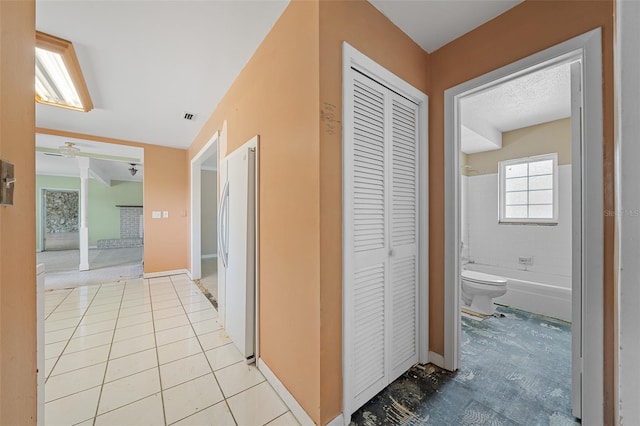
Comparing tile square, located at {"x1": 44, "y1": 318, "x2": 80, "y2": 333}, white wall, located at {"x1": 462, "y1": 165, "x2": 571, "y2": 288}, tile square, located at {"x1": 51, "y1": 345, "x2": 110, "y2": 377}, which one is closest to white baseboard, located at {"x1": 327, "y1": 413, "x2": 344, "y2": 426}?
tile square, located at {"x1": 51, "y1": 345, "x2": 110, "y2": 377}

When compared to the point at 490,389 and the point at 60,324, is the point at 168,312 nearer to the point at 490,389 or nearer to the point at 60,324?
the point at 60,324

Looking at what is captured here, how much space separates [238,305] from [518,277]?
381cm

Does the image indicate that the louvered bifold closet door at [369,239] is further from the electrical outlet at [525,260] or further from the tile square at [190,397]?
the electrical outlet at [525,260]

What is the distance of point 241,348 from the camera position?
2.03 meters

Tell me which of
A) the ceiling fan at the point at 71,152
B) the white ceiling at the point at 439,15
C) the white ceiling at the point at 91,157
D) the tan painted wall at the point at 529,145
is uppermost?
the white ceiling at the point at 439,15

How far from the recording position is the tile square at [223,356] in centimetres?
194

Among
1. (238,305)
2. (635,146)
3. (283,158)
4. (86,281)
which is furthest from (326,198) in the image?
(86,281)

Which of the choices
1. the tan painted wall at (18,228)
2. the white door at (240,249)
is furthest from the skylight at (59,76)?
the tan painted wall at (18,228)

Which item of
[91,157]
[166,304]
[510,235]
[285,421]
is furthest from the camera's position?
[91,157]

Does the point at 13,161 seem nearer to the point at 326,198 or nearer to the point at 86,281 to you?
the point at 326,198

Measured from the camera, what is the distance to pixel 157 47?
78.1 inches

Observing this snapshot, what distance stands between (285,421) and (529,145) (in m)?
4.43

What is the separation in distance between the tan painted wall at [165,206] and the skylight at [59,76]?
1.88 metres

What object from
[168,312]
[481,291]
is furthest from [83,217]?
[481,291]
